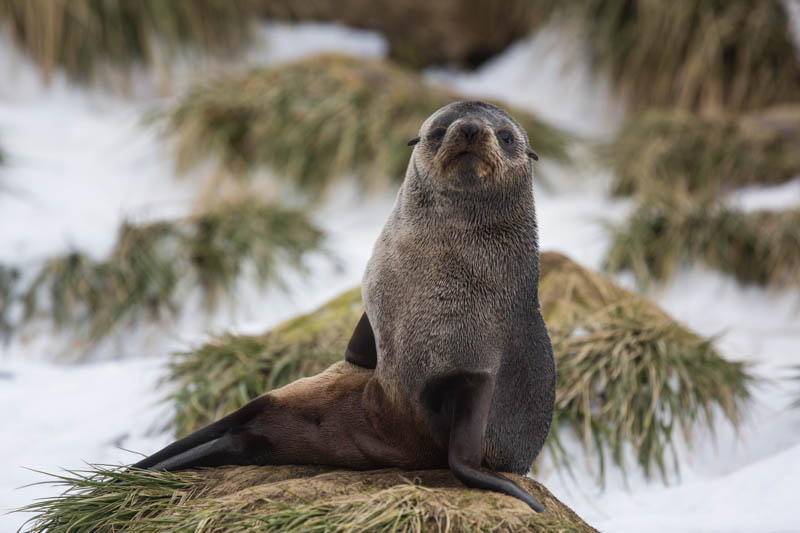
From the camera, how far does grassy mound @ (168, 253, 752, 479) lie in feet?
11.1

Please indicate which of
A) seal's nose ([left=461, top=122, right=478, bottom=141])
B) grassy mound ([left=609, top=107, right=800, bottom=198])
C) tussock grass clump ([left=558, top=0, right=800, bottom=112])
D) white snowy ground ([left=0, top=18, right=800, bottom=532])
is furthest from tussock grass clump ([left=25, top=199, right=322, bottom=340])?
tussock grass clump ([left=558, top=0, right=800, bottom=112])

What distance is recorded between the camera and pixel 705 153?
6.20 metres

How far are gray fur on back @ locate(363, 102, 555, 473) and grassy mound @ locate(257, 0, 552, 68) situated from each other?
6.57 meters

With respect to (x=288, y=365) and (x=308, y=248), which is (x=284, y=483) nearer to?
(x=288, y=365)

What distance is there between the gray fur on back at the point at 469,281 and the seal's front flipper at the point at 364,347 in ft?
0.51

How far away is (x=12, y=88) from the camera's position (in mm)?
6973

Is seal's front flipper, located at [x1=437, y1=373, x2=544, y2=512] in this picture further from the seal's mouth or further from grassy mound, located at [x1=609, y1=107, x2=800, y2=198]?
grassy mound, located at [x1=609, y1=107, x2=800, y2=198]

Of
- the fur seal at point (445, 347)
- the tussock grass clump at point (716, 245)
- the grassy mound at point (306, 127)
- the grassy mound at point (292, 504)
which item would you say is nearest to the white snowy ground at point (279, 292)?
the tussock grass clump at point (716, 245)

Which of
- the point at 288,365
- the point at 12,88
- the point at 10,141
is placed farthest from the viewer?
the point at 12,88

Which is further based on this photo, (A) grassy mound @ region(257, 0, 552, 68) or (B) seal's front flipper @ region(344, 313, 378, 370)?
(A) grassy mound @ region(257, 0, 552, 68)

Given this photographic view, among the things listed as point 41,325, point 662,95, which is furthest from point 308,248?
point 662,95

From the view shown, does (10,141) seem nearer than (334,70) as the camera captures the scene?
Yes

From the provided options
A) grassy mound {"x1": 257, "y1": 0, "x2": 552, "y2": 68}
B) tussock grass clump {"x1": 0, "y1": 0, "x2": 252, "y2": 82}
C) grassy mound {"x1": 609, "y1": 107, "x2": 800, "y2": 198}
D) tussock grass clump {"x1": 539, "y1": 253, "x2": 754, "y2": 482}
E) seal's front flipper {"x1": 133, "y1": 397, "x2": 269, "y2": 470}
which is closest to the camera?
seal's front flipper {"x1": 133, "y1": 397, "x2": 269, "y2": 470}

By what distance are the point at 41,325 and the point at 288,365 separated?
2009mm
